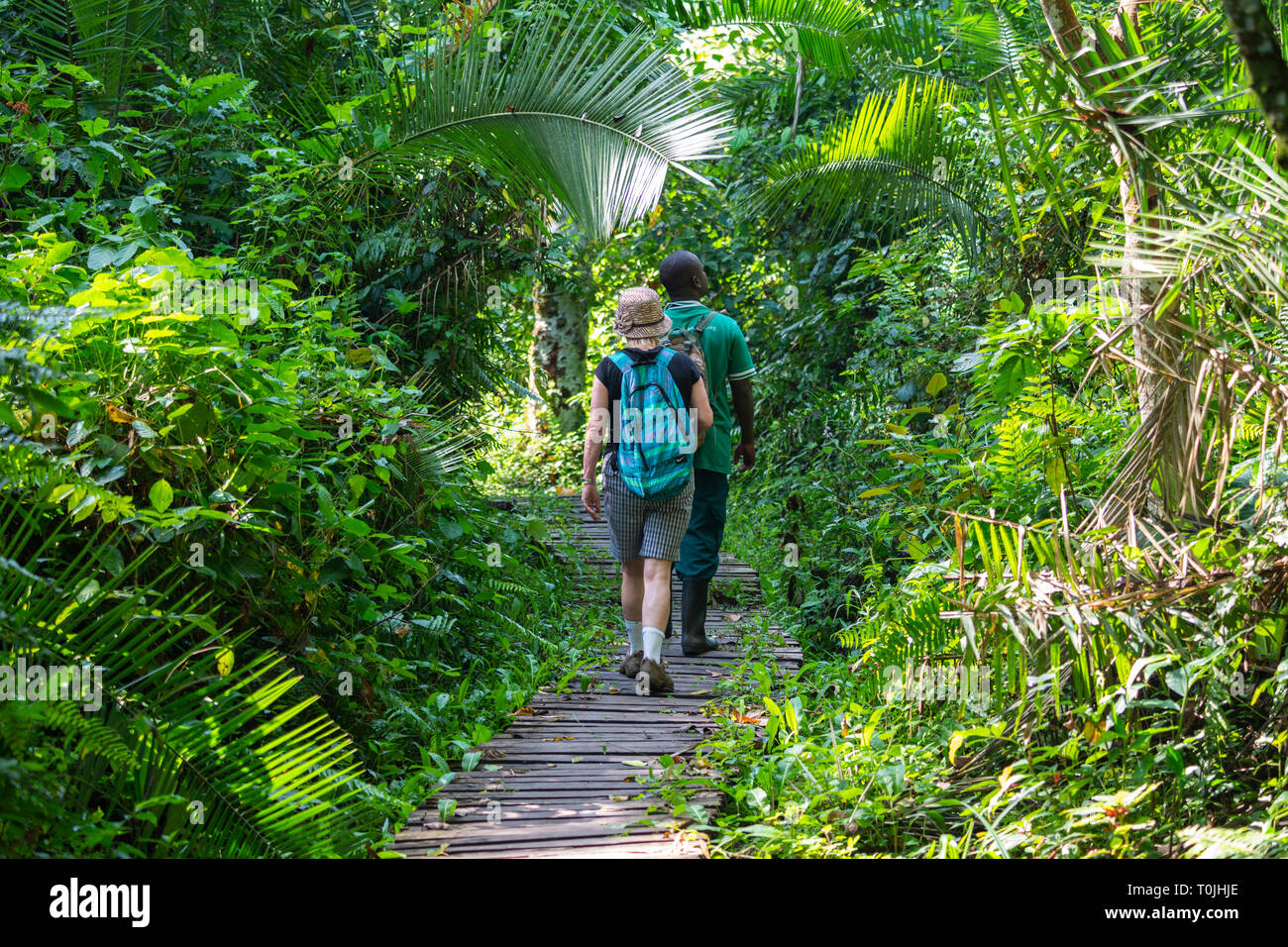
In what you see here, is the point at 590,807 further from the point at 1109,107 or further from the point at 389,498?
the point at 1109,107

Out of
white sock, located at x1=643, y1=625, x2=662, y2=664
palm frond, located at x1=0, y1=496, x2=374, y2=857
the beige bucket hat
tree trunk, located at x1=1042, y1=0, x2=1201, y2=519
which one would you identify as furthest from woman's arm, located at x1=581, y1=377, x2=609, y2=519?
tree trunk, located at x1=1042, y1=0, x2=1201, y2=519

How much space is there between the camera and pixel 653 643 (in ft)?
15.5

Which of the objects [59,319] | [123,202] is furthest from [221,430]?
[123,202]

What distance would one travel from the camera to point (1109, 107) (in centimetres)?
328

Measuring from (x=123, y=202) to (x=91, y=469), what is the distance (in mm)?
2670

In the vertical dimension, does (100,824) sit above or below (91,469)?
below

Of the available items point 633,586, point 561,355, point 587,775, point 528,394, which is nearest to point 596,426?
point 633,586

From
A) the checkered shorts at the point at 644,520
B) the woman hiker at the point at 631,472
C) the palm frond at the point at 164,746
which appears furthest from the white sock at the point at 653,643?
the palm frond at the point at 164,746

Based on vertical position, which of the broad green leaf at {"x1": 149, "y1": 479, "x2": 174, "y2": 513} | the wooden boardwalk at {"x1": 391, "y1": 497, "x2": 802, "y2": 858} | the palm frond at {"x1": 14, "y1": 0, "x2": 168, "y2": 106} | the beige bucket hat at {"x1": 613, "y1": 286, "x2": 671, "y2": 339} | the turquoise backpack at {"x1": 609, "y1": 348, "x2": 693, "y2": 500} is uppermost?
the palm frond at {"x1": 14, "y1": 0, "x2": 168, "y2": 106}

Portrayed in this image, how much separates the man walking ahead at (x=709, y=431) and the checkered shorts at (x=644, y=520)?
1.95 ft

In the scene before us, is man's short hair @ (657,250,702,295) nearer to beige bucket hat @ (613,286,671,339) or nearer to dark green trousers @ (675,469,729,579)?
beige bucket hat @ (613,286,671,339)

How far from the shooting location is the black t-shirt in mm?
4676

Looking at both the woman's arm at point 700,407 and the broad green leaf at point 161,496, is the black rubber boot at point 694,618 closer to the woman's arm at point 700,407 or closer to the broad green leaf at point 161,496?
the woman's arm at point 700,407

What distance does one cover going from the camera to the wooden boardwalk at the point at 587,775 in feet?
10.6
